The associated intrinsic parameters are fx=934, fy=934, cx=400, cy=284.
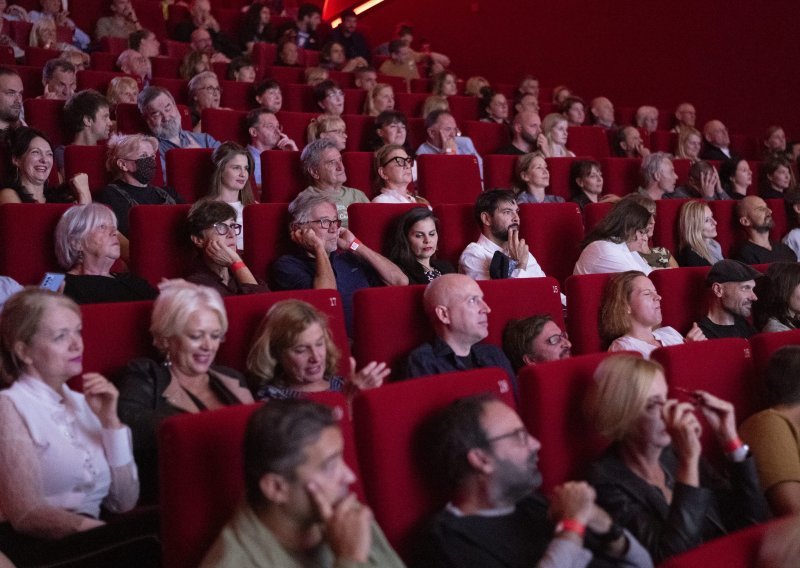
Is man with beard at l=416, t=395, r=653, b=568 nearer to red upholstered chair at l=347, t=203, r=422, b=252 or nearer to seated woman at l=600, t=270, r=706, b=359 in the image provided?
seated woman at l=600, t=270, r=706, b=359

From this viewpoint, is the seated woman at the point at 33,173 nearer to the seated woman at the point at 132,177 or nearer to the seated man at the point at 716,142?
the seated woman at the point at 132,177

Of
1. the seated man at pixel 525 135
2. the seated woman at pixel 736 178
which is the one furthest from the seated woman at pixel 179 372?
the seated woman at pixel 736 178

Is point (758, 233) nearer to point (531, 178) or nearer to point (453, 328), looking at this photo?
point (531, 178)

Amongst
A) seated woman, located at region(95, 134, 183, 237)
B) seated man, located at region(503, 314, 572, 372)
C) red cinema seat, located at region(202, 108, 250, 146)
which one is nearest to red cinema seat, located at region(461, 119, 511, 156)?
red cinema seat, located at region(202, 108, 250, 146)

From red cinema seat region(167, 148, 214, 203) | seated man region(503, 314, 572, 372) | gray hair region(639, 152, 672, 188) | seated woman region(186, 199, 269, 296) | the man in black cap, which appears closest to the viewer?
seated man region(503, 314, 572, 372)

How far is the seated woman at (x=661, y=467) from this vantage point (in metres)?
0.70

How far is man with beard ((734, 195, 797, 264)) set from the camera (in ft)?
5.54

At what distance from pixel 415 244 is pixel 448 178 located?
1.43 feet

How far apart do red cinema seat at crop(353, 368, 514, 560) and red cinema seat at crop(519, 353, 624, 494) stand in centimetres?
10

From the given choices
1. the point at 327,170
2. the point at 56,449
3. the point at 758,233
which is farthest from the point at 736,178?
the point at 56,449

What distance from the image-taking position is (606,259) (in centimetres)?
140

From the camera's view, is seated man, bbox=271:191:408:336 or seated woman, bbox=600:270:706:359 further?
seated man, bbox=271:191:408:336

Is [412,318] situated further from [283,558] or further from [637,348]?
[283,558]

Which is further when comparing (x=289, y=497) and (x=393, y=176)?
(x=393, y=176)
